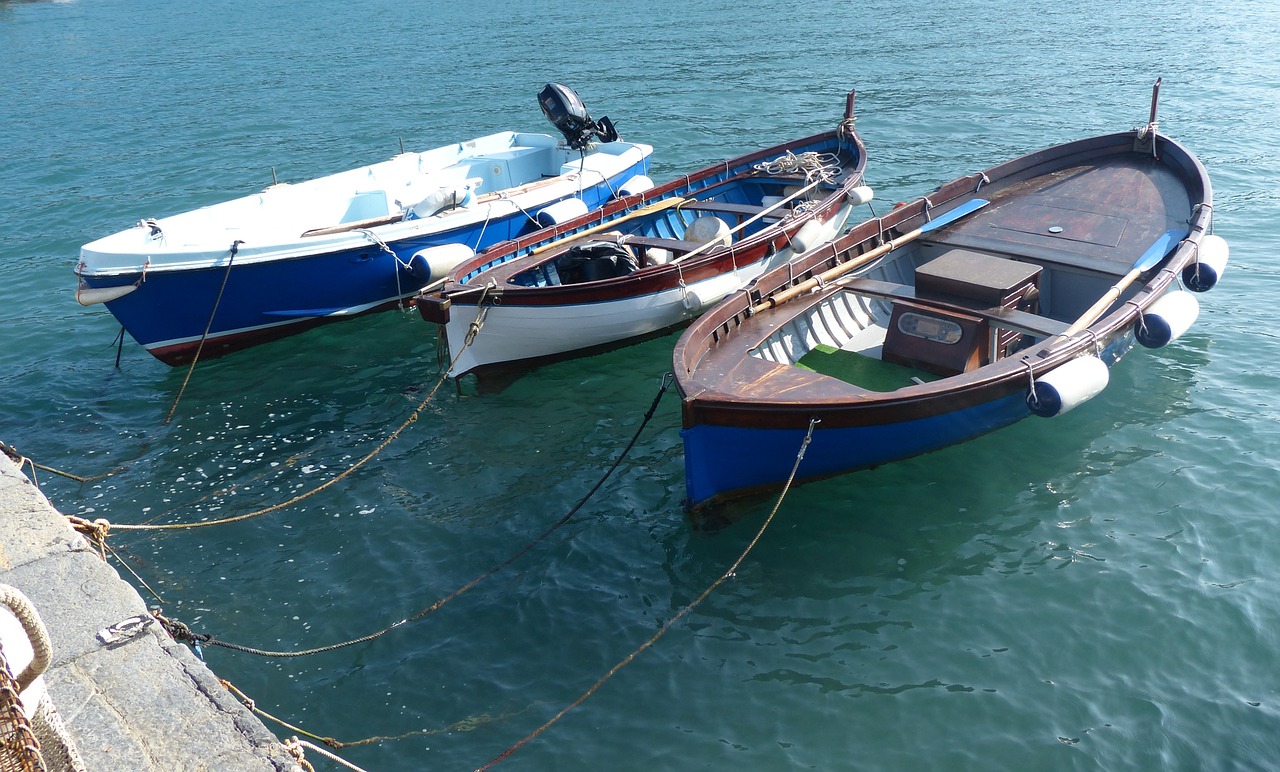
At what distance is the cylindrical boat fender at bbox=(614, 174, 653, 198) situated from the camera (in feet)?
53.7

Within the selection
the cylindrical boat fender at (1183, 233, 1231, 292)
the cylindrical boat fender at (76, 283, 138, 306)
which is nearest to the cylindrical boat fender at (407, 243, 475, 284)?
the cylindrical boat fender at (76, 283, 138, 306)

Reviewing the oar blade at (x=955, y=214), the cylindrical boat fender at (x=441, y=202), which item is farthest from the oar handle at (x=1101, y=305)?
the cylindrical boat fender at (x=441, y=202)

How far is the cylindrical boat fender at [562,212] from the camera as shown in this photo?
598 inches

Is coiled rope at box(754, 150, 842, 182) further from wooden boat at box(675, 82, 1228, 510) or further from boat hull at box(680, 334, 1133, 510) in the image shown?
boat hull at box(680, 334, 1133, 510)

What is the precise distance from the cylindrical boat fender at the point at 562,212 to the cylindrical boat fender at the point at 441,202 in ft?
3.94

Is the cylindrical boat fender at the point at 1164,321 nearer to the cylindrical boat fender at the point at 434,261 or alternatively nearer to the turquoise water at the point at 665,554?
the turquoise water at the point at 665,554

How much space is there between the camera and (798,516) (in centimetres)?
977

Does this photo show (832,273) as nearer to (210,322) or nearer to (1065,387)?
(1065,387)

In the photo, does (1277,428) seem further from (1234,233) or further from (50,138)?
(50,138)

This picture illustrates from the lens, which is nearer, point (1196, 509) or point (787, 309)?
point (1196, 509)

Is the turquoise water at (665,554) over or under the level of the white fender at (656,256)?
under

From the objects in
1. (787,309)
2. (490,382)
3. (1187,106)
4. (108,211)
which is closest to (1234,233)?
(1187,106)

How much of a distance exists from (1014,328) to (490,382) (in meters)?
6.73

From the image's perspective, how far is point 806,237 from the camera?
550 inches
